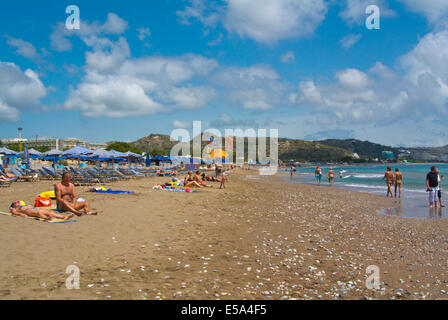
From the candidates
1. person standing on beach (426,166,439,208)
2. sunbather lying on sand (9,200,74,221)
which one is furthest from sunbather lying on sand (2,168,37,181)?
person standing on beach (426,166,439,208)

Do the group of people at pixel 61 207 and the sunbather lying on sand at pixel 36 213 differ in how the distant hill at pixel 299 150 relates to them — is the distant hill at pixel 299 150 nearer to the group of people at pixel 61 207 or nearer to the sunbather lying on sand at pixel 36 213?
the group of people at pixel 61 207

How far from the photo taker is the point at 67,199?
721cm

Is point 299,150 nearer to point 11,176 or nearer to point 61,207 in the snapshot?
point 11,176

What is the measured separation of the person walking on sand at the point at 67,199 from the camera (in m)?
6.98

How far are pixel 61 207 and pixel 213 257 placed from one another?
4.17m

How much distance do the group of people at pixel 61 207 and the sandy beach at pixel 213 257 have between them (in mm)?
317

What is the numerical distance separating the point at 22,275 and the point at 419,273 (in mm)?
5914
